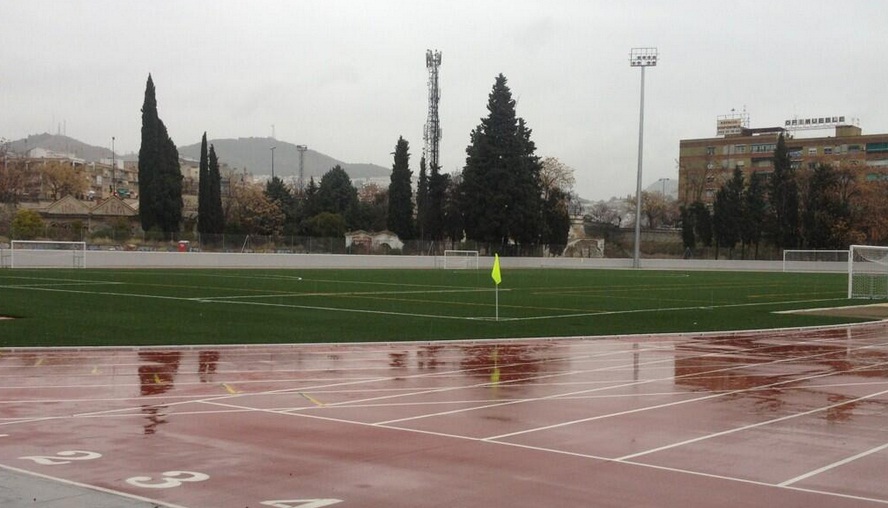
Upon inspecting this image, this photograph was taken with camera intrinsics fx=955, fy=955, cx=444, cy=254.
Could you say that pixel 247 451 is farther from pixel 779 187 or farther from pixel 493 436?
pixel 779 187

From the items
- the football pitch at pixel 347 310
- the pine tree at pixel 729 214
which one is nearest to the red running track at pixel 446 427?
the football pitch at pixel 347 310

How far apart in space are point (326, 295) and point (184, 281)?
11173 mm

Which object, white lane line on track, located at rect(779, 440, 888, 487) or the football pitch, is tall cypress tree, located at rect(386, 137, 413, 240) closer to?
the football pitch

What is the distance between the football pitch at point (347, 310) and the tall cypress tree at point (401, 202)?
4238 cm

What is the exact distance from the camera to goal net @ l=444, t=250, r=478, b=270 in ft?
250

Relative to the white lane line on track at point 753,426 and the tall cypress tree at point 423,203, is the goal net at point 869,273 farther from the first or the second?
the tall cypress tree at point 423,203

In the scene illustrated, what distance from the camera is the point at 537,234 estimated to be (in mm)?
85375

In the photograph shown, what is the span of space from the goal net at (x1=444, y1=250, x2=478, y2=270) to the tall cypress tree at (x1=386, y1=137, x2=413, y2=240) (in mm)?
12582

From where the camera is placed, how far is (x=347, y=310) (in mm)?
28625

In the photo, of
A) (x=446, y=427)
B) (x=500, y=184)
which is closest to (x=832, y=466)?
(x=446, y=427)

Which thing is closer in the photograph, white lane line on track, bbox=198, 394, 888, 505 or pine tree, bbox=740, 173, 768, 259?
white lane line on track, bbox=198, 394, 888, 505

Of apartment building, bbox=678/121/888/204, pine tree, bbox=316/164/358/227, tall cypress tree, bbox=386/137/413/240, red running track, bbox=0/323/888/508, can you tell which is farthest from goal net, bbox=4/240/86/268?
apartment building, bbox=678/121/888/204

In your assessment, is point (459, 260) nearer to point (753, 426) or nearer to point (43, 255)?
point (43, 255)

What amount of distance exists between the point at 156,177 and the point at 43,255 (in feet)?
59.4
